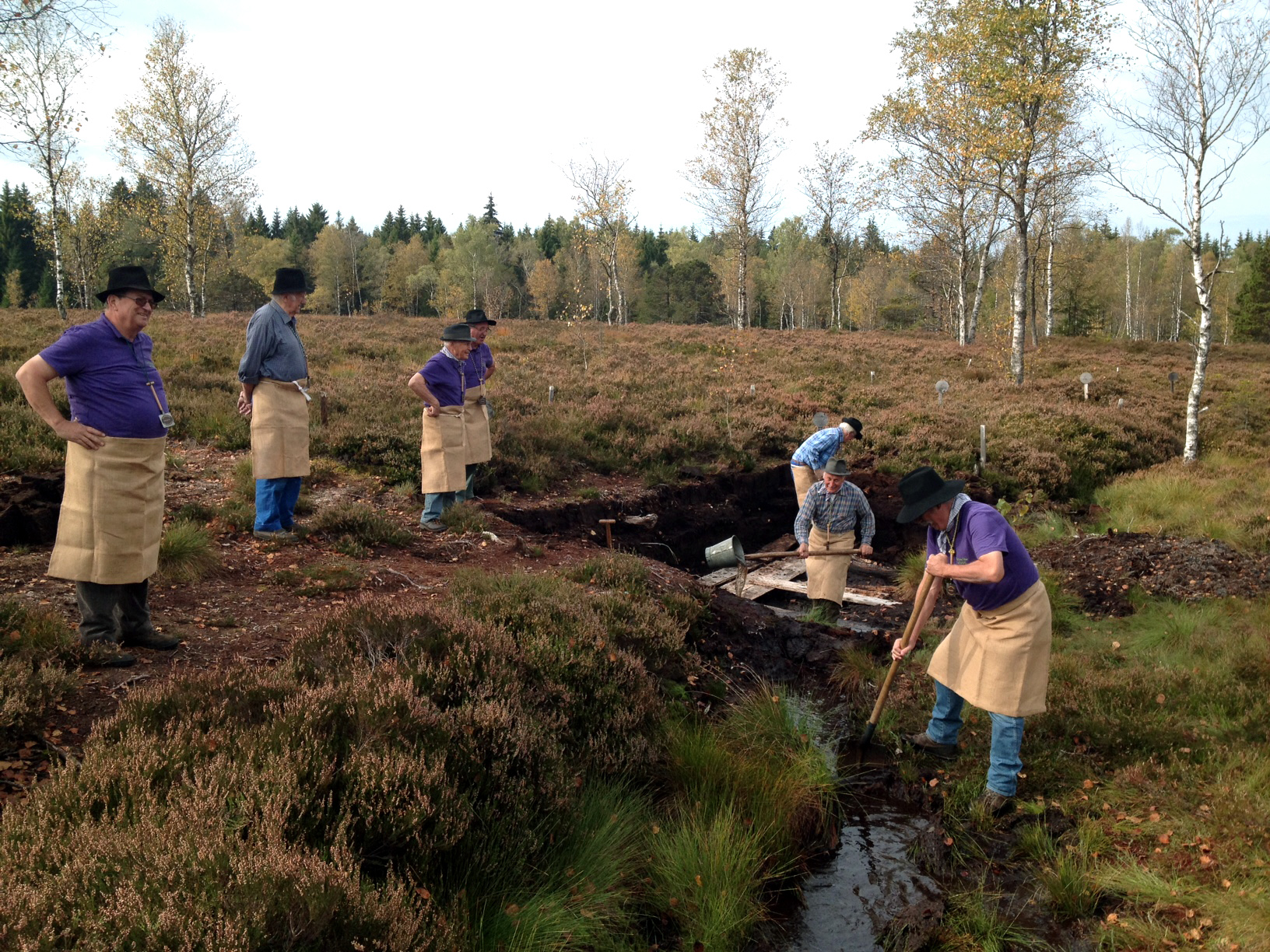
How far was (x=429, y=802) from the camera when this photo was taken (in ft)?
10.7

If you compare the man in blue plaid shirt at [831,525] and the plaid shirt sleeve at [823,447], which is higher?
the plaid shirt sleeve at [823,447]

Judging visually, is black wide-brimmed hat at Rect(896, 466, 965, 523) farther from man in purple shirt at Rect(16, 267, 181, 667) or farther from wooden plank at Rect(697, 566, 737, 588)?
wooden plank at Rect(697, 566, 737, 588)

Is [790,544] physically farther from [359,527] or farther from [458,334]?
[359,527]

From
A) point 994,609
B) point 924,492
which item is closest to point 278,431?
point 924,492

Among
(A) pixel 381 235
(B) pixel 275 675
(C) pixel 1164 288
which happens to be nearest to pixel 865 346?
(B) pixel 275 675

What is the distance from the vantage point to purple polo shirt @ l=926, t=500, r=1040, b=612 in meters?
4.48

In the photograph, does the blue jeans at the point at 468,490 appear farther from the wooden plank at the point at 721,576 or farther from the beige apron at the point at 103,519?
the beige apron at the point at 103,519

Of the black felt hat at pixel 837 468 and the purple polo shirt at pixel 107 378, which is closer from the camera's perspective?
the purple polo shirt at pixel 107 378

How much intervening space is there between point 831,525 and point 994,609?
→ 145 inches

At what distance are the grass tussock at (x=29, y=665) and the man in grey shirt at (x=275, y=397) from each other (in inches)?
96.8

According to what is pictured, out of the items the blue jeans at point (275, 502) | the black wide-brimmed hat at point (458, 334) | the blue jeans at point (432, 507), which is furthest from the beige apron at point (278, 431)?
the black wide-brimmed hat at point (458, 334)

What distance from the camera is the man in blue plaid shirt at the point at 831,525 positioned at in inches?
320

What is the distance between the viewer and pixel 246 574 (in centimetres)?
646

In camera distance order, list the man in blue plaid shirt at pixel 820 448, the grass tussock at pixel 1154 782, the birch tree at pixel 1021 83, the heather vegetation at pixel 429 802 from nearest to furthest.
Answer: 1. the heather vegetation at pixel 429 802
2. the grass tussock at pixel 1154 782
3. the man in blue plaid shirt at pixel 820 448
4. the birch tree at pixel 1021 83
